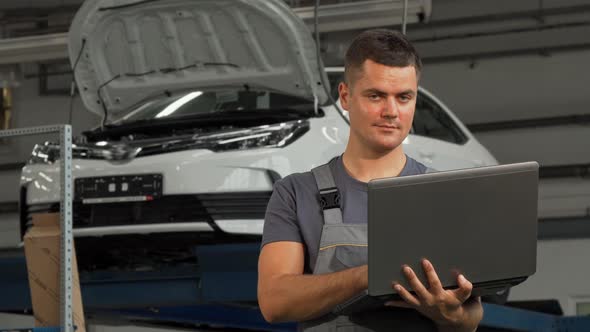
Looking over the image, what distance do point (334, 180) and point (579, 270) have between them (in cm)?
840

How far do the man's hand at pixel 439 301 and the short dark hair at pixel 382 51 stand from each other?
0.40 metres

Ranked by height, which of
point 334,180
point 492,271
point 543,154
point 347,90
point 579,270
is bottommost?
point 579,270

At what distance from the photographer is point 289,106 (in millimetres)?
4789

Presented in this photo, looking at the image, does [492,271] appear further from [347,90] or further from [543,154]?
[543,154]

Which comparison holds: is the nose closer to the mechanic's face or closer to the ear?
the mechanic's face

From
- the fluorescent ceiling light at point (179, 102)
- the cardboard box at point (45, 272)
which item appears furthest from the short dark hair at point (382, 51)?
the fluorescent ceiling light at point (179, 102)

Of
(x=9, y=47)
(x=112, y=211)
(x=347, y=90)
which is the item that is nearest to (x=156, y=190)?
(x=112, y=211)

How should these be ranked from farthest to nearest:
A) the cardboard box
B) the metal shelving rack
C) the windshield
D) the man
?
1. the windshield
2. the cardboard box
3. the metal shelving rack
4. the man

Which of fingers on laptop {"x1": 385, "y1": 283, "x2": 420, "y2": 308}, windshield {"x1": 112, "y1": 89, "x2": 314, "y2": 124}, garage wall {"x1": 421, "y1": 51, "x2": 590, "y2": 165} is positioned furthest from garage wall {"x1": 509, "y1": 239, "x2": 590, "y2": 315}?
fingers on laptop {"x1": 385, "y1": 283, "x2": 420, "y2": 308}

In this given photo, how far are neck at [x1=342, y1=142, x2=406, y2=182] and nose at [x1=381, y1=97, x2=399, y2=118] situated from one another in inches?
3.4

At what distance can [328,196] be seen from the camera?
1.81 meters

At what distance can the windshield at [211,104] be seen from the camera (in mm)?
4824

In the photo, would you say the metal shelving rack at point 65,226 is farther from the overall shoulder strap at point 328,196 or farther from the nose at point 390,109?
the nose at point 390,109

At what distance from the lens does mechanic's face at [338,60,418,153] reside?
5.82ft
